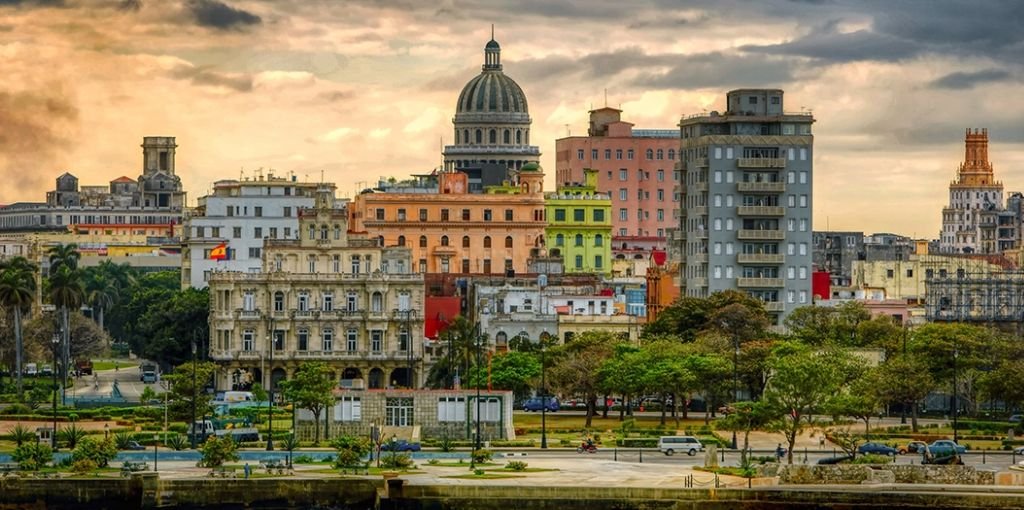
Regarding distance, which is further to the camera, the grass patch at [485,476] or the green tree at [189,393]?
the green tree at [189,393]

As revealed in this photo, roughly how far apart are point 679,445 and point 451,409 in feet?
47.9

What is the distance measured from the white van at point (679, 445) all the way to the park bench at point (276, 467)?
19.8 m

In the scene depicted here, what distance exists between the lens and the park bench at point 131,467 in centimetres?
11647

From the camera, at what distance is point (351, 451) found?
118 metres

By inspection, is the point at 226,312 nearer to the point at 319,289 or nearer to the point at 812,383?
the point at 319,289

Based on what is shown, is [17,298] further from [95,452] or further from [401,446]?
[95,452]

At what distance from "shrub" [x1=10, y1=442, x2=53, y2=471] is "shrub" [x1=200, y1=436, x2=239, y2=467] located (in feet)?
23.3

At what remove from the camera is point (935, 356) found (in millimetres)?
155750

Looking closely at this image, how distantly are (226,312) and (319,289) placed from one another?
6.79 meters

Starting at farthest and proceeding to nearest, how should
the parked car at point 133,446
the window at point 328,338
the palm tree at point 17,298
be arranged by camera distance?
1. the window at point 328,338
2. the palm tree at point 17,298
3. the parked car at point 133,446

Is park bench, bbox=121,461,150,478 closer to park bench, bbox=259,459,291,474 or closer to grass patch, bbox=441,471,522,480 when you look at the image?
park bench, bbox=259,459,291,474

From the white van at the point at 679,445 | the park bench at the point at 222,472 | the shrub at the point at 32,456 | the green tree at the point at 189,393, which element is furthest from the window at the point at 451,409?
the shrub at the point at 32,456

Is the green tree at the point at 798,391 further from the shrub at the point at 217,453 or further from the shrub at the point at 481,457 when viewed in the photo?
the shrub at the point at 217,453

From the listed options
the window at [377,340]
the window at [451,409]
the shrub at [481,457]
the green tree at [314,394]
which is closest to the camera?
the shrub at [481,457]
